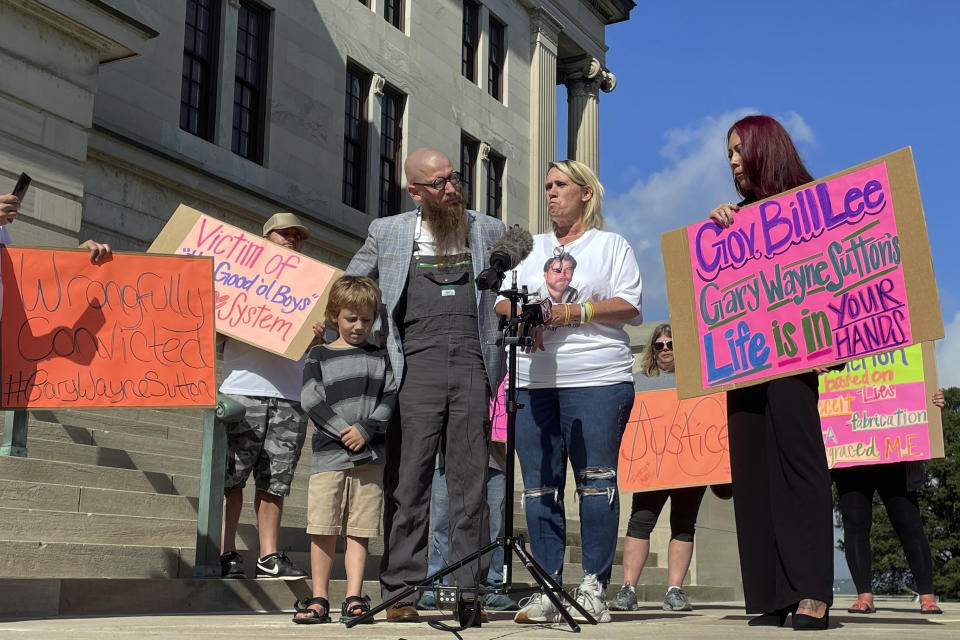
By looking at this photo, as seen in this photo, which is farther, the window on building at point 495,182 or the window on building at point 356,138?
the window on building at point 495,182

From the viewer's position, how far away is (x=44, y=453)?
776 centimetres

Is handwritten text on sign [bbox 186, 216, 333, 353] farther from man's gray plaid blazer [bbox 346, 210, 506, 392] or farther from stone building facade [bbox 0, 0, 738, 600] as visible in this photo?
stone building facade [bbox 0, 0, 738, 600]

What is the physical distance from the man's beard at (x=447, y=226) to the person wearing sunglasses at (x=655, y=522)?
227cm

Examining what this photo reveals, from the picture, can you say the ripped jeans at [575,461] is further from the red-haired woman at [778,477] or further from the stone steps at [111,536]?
the stone steps at [111,536]

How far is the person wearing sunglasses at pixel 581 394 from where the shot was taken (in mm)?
5141

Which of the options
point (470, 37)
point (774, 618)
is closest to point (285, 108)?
point (470, 37)

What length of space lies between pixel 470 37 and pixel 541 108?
281 centimetres

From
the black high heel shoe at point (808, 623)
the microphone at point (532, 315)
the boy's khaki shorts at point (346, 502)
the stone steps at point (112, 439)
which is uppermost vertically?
the microphone at point (532, 315)

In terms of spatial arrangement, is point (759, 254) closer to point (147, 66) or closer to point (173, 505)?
point (173, 505)

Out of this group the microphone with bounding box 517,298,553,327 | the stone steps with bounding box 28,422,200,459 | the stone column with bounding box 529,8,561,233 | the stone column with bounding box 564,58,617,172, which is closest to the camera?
the microphone with bounding box 517,298,553,327

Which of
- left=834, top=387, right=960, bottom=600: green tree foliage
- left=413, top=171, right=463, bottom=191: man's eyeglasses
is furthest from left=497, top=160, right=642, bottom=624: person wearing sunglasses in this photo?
left=834, top=387, right=960, bottom=600: green tree foliage

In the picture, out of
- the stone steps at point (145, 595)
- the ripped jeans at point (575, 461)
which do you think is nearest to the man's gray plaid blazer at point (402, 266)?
the ripped jeans at point (575, 461)

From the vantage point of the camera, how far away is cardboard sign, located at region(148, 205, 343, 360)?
266 inches

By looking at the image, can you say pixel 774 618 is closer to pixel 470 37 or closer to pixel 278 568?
pixel 278 568
